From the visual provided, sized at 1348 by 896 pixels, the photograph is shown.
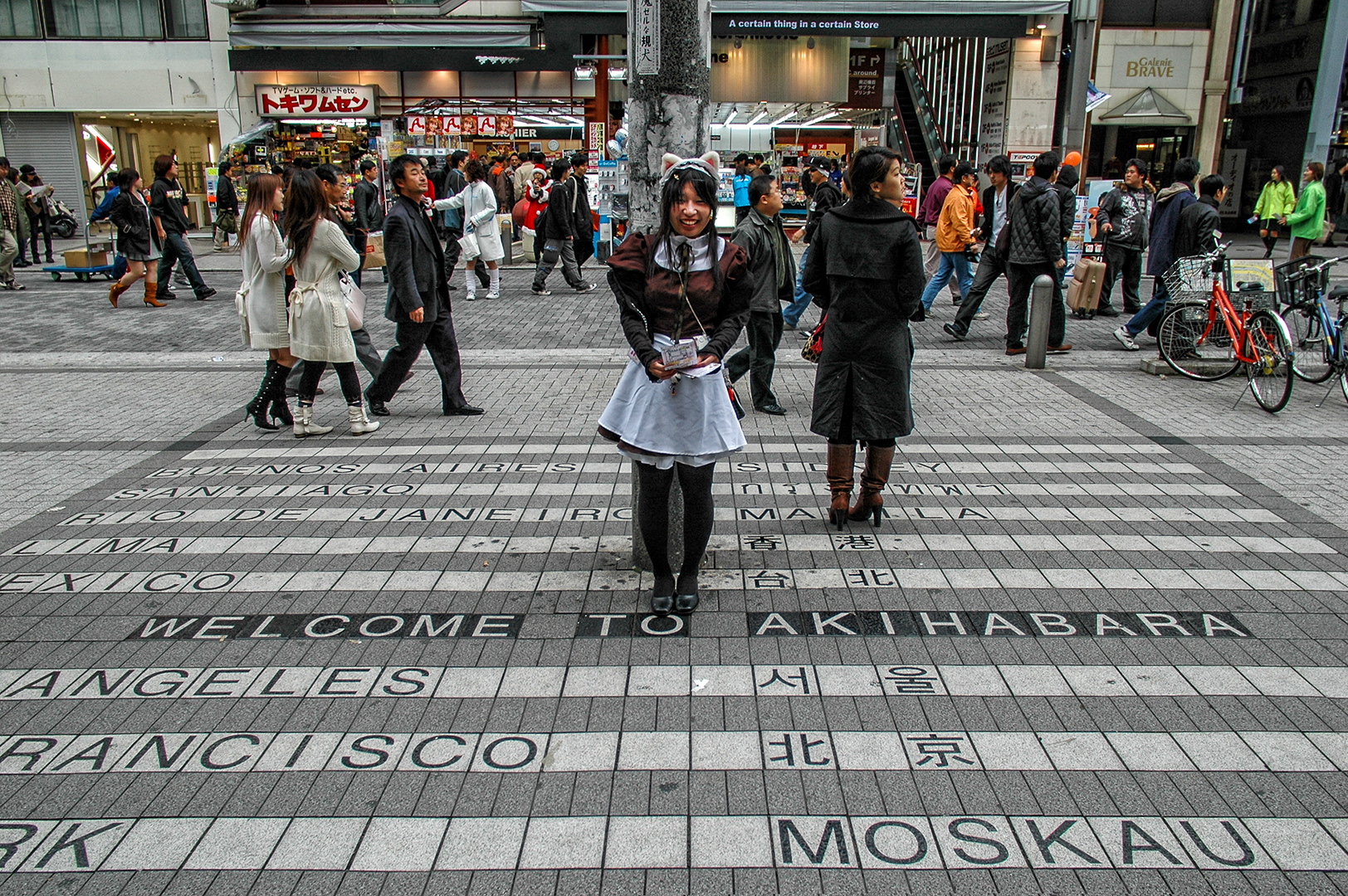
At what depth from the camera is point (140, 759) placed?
3.22 m

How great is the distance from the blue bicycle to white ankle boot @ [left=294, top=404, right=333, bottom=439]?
24.9 feet

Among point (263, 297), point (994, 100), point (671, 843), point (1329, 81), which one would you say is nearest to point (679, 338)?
point (671, 843)

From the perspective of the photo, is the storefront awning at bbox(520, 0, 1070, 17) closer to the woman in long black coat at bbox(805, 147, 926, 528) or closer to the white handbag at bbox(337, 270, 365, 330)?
the white handbag at bbox(337, 270, 365, 330)

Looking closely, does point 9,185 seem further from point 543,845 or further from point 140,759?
point 543,845

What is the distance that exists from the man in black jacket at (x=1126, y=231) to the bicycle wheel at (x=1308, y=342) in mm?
2816

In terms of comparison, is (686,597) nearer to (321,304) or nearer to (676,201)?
(676,201)

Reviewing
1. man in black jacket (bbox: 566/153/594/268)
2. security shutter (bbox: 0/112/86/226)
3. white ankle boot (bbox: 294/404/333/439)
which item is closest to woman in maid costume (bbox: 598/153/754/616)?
white ankle boot (bbox: 294/404/333/439)

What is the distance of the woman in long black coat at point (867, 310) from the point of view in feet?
16.1

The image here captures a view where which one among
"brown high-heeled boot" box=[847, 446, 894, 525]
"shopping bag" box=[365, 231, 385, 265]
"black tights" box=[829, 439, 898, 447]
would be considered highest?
"shopping bag" box=[365, 231, 385, 265]

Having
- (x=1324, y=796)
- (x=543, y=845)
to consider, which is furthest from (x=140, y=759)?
(x=1324, y=796)

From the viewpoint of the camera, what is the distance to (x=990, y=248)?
10.7 metres

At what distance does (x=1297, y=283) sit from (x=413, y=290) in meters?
7.47

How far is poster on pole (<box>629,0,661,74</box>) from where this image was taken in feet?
14.2

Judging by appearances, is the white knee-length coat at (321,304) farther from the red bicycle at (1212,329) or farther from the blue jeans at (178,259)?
the blue jeans at (178,259)
